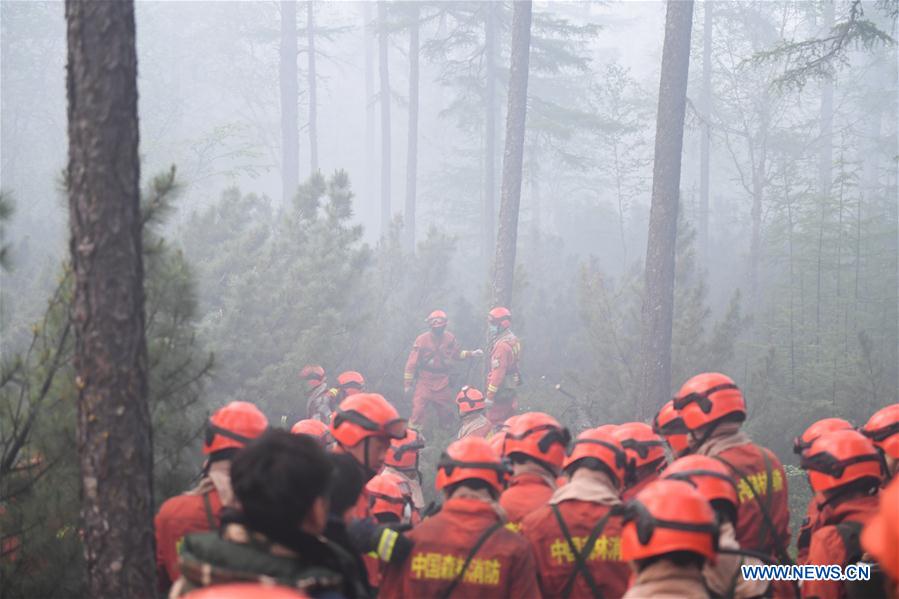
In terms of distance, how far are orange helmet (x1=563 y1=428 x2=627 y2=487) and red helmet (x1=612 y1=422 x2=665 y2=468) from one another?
37.1 inches

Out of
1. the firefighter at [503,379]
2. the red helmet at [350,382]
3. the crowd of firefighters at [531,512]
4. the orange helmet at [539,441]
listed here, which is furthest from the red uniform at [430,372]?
the orange helmet at [539,441]

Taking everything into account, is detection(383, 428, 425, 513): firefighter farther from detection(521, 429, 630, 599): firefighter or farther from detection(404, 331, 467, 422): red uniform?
detection(404, 331, 467, 422): red uniform

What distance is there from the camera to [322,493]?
2.82 metres

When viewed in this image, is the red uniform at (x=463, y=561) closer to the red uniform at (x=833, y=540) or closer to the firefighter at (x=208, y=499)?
the firefighter at (x=208, y=499)

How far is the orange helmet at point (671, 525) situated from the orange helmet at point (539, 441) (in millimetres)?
1775

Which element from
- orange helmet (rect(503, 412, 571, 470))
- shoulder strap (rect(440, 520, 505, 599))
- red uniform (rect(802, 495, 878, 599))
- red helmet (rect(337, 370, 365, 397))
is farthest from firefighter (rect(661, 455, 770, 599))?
red helmet (rect(337, 370, 365, 397))

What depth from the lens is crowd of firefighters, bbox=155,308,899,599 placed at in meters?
2.74

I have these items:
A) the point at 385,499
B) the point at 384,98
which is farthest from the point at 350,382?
the point at 384,98

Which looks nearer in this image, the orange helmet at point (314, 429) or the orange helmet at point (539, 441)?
the orange helmet at point (539, 441)

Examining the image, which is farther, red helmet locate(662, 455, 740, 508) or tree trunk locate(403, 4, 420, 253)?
tree trunk locate(403, 4, 420, 253)

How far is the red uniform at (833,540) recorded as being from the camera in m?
4.32

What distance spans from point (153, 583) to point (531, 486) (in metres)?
2.24

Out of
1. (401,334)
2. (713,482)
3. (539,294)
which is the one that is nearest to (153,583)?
(713,482)

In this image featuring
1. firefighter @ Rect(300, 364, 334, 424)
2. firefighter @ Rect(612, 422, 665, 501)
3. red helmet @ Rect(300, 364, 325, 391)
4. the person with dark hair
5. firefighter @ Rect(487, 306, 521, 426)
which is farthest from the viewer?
firefighter @ Rect(487, 306, 521, 426)
